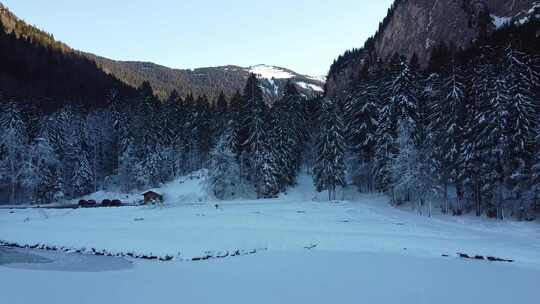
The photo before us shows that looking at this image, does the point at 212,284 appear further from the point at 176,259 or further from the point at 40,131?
the point at 40,131

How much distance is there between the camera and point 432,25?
10738cm

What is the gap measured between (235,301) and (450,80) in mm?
35982

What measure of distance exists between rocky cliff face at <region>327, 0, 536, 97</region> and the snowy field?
192 feet

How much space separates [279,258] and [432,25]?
103m

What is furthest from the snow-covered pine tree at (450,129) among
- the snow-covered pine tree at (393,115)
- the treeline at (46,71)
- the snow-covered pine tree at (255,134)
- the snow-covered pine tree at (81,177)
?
the treeline at (46,71)

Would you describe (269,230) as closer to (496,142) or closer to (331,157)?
(496,142)

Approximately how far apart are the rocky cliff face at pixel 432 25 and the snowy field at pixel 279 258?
58.7 meters

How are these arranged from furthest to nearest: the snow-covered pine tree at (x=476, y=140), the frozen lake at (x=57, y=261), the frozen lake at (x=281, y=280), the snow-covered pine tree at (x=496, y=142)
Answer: the snow-covered pine tree at (x=476, y=140), the snow-covered pine tree at (x=496, y=142), the frozen lake at (x=57, y=261), the frozen lake at (x=281, y=280)

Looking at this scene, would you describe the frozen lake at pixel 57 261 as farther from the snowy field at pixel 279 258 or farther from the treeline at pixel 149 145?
the treeline at pixel 149 145

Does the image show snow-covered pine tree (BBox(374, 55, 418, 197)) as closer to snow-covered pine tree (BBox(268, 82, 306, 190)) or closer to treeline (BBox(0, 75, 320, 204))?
snow-covered pine tree (BBox(268, 82, 306, 190))

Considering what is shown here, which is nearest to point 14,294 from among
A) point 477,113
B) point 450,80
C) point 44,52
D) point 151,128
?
point 477,113

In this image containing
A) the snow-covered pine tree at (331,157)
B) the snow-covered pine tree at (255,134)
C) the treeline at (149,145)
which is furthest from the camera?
the treeline at (149,145)

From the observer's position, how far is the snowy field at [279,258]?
47.7 ft

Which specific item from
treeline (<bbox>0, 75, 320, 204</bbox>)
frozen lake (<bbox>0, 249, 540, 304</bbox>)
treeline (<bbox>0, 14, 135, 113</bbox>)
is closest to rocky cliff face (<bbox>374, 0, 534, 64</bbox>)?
treeline (<bbox>0, 75, 320, 204</bbox>)
